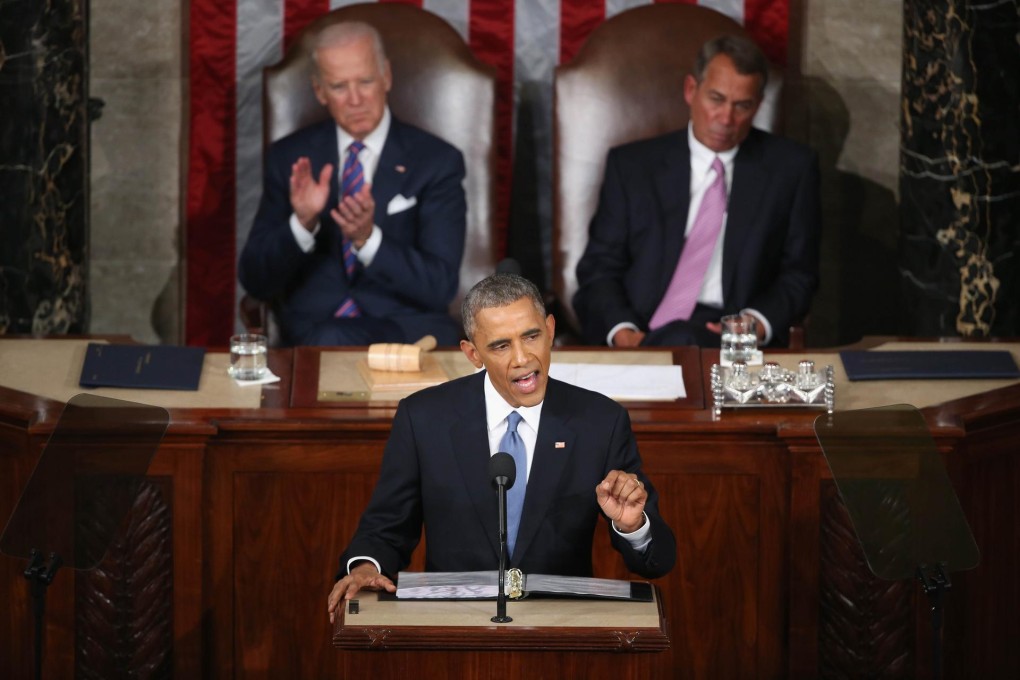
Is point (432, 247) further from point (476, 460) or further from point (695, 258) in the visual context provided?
point (476, 460)

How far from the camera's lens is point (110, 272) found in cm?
641

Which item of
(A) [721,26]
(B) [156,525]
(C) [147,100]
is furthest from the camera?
(C) [147,100]

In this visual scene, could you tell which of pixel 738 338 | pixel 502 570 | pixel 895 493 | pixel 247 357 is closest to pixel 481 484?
pixel 502 570

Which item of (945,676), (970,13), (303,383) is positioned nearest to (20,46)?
(303,383)

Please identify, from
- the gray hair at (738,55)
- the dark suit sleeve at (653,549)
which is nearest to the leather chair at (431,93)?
the gray hair at (738,55)

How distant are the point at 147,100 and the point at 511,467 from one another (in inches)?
162

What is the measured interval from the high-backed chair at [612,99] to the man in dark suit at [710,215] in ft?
0.71

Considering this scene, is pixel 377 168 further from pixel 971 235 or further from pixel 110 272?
pixel 971 235

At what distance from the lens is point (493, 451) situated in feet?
10.3

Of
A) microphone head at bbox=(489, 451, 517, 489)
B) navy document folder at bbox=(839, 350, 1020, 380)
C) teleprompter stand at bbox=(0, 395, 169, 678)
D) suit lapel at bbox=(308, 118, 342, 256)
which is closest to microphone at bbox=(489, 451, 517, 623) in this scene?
microphone head at bbox=(489, 451, 517, 489)

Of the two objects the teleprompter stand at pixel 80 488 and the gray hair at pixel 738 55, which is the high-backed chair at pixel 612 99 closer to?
the gray hair at pixel 738 55

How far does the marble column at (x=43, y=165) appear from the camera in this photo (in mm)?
5242

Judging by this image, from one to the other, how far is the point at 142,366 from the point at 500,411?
144 cm

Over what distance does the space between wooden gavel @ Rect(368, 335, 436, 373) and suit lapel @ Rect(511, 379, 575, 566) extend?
1.17 m
